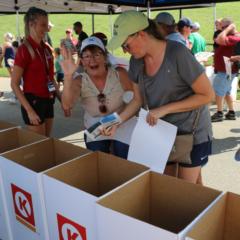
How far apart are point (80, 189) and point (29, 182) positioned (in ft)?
0.78

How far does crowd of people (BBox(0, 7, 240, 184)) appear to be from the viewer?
1724 mm

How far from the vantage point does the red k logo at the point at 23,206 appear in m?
1.63

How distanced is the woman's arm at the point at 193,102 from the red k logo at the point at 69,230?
0.66 metres

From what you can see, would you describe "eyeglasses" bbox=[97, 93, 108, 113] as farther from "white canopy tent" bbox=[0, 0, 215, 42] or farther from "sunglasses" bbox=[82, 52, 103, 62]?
"white canopy tent" bbox=[0, 0, 215, 42]

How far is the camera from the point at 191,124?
1.89m

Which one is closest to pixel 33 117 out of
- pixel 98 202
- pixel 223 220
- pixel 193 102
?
pixel 193 102

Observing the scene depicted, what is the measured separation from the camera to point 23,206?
66.3 inches

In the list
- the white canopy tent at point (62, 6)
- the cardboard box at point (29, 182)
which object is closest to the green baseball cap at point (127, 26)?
the cardboard box at point (29, 182)

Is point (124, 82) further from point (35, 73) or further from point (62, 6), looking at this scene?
point (62, 6)

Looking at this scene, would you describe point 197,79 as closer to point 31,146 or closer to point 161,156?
point 161,156

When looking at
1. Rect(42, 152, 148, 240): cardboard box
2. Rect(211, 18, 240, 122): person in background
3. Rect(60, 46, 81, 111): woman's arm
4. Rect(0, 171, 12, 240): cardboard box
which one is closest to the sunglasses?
Rect(60, 46, 81, 111): woman's arm

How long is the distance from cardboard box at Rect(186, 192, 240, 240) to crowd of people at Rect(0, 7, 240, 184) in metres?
0.63

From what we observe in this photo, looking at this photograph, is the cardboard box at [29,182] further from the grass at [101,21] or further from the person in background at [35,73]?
the grass at [101,21]

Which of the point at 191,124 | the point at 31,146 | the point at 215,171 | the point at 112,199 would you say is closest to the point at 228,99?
the point at 215,171
